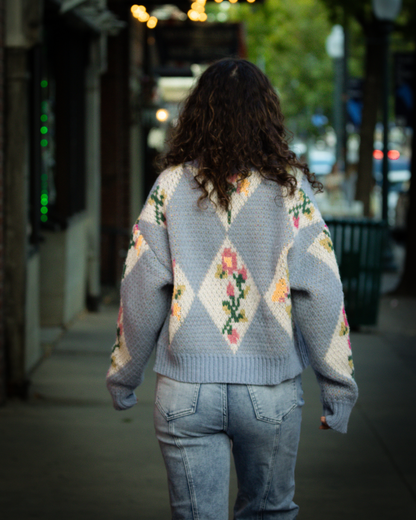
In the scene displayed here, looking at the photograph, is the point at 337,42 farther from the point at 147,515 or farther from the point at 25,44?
the point at 147,515

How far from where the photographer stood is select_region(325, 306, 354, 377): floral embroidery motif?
253 centimetres

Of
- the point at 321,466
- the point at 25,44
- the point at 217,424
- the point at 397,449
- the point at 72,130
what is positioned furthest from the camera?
Answer: the point at 72,130

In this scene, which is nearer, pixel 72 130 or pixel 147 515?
pixel 147 515

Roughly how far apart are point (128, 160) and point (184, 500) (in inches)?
413

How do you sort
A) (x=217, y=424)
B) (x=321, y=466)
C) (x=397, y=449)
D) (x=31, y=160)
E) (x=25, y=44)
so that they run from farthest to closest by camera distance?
(x=31, y=160)
(x=25, y=44)
(x=397, y=449)
(x=321, y=466)
(x=217, y=424)

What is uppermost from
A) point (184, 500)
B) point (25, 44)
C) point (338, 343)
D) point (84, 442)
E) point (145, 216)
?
point (25, 44)

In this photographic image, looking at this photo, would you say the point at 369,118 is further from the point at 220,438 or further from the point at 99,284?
the point at 220,438

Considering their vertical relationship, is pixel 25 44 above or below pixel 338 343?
above

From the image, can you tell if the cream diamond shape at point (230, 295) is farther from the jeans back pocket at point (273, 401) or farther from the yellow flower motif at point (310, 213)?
the yellow flower motif at point (310, 213)

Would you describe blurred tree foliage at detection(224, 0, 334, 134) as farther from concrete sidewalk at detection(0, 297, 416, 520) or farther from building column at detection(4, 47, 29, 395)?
building column at detection(4, 47, 29, 395)

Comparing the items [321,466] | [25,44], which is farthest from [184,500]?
[25,44]

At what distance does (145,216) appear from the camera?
252 centimetres

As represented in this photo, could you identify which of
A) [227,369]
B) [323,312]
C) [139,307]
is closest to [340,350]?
[323,312]

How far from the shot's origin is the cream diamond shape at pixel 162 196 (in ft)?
8.15
